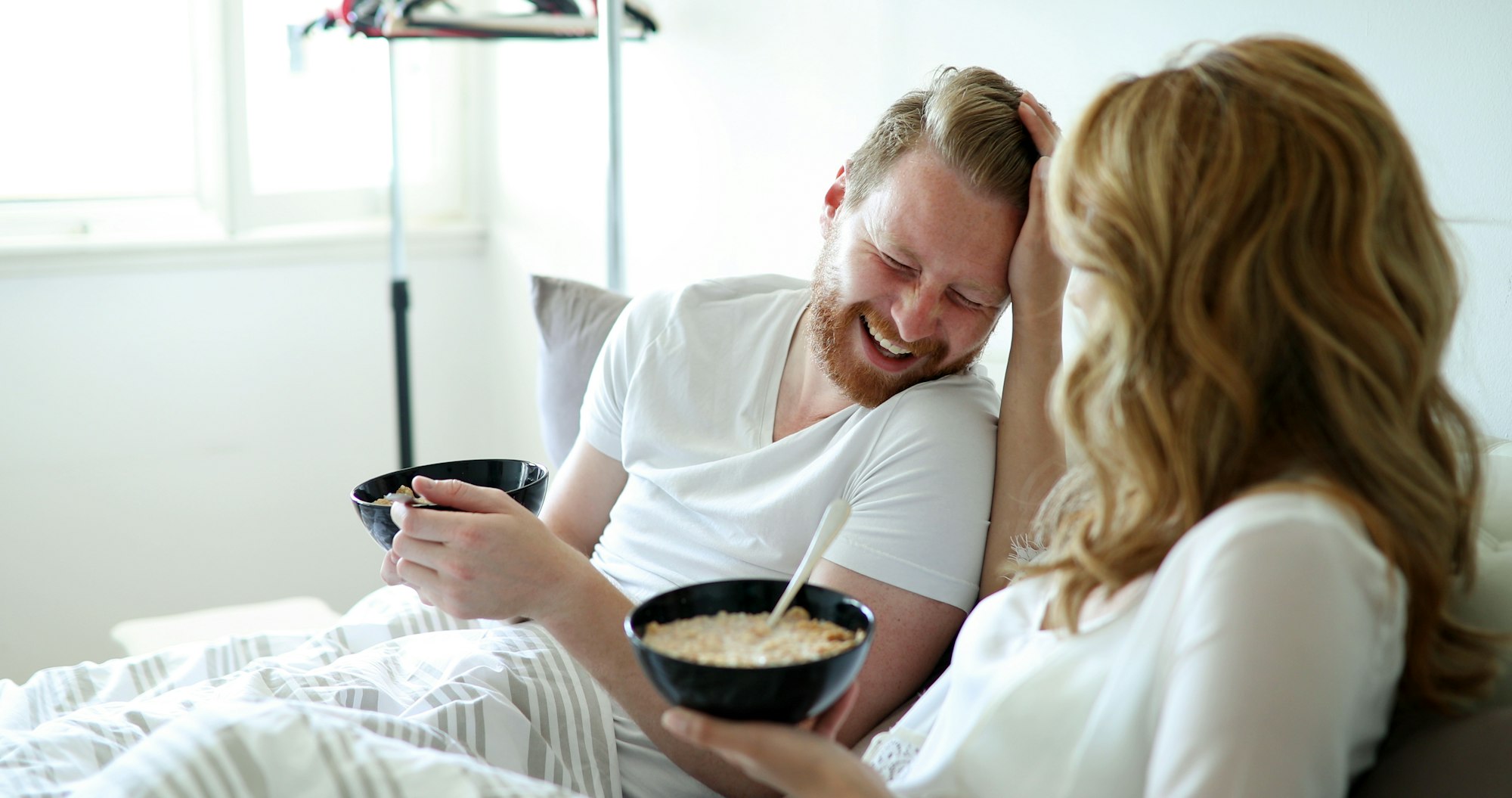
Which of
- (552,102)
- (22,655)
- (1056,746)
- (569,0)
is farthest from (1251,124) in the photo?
(22,655)

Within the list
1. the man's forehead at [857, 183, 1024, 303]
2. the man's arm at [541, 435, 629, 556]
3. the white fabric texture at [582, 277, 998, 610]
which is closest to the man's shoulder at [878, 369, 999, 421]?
the white fabric texture at [582, 277, 998, 610]

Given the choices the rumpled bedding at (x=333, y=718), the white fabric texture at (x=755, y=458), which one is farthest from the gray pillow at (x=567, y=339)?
the rumpled bedding at (x=333, y=718)

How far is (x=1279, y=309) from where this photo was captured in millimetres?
793

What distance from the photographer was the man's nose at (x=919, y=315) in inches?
49.4

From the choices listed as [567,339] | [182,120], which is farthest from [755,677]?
[182,120]

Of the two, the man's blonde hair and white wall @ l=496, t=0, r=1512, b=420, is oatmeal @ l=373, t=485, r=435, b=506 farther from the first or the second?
white wall @ l=496, t=0, r=1512, b=420

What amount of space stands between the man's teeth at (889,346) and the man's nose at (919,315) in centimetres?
3

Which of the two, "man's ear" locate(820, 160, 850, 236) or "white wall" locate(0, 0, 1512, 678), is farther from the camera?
"white wall" locate(0, 0, 1512, 678)

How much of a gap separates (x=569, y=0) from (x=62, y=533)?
5.05 feet

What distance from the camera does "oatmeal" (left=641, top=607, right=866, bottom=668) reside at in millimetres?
804

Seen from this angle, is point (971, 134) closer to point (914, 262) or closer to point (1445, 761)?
point (914, 262)

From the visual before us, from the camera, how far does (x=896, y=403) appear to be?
1.31 m

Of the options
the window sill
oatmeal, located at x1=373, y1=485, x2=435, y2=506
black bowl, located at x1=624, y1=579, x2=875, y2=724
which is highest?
the window sill

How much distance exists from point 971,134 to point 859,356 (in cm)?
26
